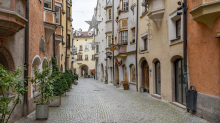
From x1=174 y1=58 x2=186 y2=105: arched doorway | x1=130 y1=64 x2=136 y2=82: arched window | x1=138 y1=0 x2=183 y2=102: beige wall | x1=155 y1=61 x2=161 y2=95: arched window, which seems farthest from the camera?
x1=130 y1=64 x2=136 y2=82: arched window

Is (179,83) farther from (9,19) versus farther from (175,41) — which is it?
(9,19)

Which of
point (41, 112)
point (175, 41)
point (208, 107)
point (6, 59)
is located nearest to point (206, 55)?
point (208, 107)

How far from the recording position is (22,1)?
27.0 ft

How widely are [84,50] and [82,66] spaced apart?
16.1 feet

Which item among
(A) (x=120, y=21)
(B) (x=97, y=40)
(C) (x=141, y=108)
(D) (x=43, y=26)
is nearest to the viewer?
(C) (x=141, y=108)

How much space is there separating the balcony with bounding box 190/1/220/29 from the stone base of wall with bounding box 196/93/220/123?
2.66 metres

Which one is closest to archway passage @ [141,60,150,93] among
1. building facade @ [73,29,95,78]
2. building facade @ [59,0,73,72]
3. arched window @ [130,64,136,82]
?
arched window @ [130,64,136,82]

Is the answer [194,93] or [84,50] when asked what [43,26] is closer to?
[194,93]

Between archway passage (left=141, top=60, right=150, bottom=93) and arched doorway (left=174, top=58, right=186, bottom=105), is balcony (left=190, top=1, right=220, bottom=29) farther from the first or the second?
archway passage (left=141, top=60, right=150, bottom=93)

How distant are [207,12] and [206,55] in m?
1.66

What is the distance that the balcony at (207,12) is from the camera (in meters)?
7.53

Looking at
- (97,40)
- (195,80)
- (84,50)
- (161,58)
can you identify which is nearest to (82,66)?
(84,50)

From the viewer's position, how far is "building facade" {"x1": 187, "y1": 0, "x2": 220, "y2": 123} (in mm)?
7770

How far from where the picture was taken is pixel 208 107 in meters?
8.28
